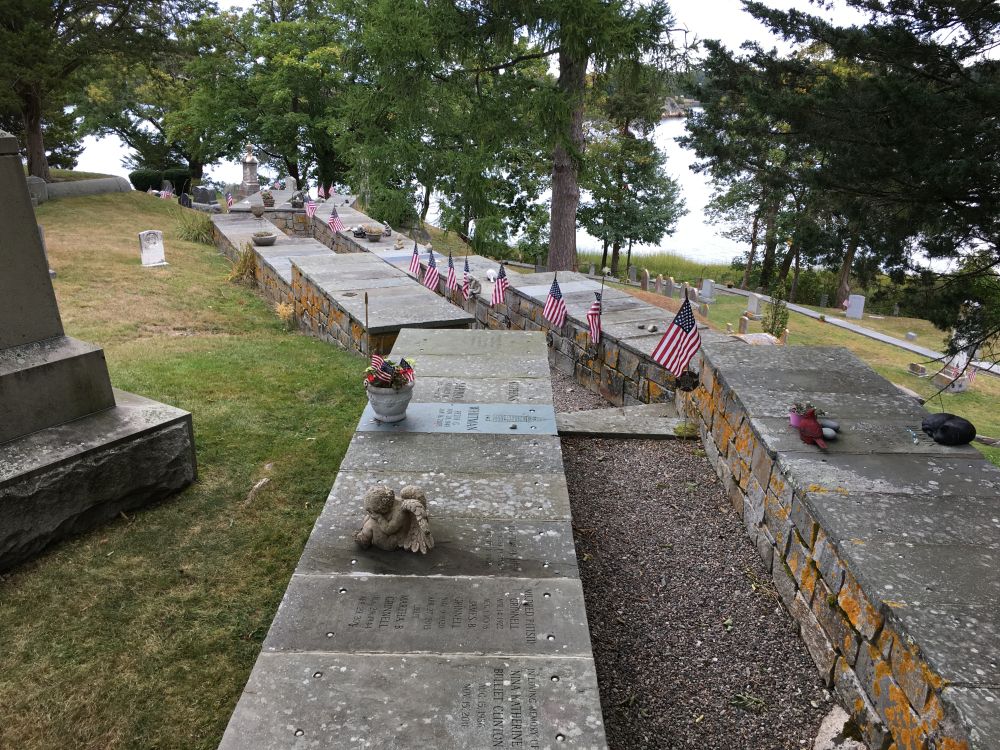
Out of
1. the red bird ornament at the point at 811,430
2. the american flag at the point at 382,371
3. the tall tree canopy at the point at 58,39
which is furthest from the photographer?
the tall tree canopy at the point at 58,39

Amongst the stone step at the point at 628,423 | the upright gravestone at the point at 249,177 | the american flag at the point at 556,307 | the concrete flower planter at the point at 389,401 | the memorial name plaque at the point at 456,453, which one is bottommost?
the stone step at the point at 628,423

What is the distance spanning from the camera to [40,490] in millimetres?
4395

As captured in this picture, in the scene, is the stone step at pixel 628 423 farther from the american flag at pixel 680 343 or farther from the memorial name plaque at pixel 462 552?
→ the memorial name plaque at pixel 462 552

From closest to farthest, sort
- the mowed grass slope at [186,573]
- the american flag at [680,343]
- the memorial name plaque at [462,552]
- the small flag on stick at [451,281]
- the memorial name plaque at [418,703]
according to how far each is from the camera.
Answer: the memorial name plaque at [418,703], the mowed grass slope at [186,573], the memorial name plaque at [462,552], the american flag at [680,343], the small flag on stick at [451,281]

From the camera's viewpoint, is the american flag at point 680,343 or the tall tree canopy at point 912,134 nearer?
the tall tree canopy at point 912,134

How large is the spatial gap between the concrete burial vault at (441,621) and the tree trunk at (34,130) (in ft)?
74.9

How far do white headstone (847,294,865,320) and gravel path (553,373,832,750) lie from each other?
20573 millimetres

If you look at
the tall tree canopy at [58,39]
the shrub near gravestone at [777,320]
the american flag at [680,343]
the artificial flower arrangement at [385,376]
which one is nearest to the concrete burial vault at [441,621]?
the artificial flower arrangement at [385,376]

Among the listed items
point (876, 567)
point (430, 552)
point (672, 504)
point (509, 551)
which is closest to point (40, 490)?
point (430, 552)

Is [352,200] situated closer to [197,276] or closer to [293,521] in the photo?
[197,276]

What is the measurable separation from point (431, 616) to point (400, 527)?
0.61 meters

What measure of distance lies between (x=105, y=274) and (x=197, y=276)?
1650mm

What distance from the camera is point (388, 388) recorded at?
5219 millimetres

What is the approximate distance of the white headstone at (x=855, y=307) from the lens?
23516 millimetres
